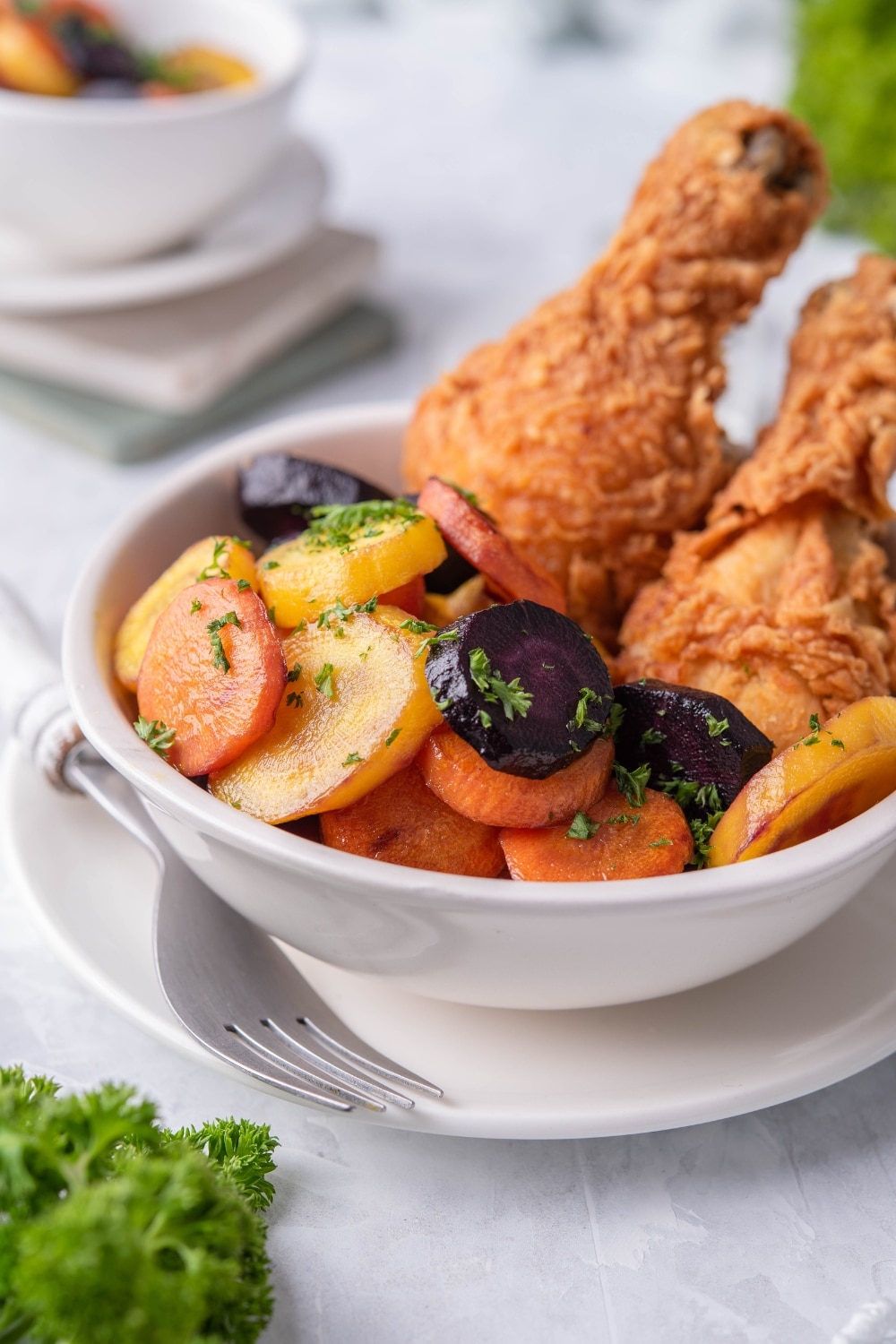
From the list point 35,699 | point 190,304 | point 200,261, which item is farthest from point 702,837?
point 190,304

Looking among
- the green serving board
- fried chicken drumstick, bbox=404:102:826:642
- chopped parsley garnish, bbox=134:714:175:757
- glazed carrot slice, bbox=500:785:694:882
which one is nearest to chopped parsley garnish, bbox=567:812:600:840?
glazed carrot slice, bbox=500:785:694:882

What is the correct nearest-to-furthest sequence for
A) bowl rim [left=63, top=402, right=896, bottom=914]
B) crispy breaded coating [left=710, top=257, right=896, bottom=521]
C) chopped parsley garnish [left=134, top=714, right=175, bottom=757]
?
bowl rim [left=63, top=402, right=896, bottom=914] < chopped parsley garnish [left=134, top=714, right=175, bottom=757] < crispy breaded coating [left=710, top=257, right=896, bottom=521]

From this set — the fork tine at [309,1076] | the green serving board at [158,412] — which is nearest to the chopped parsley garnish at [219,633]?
the fork tine at [309,1076]

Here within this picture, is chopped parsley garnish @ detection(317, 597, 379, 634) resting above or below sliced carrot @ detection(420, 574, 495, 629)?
above

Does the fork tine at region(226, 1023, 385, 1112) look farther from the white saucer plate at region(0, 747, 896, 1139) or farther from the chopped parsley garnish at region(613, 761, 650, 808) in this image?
the chopped parsley garnish at region(613, 761, 650, 808)

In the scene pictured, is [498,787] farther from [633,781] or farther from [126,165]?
[126,165]

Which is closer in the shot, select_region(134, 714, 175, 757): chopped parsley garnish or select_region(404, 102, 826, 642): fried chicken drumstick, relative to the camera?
select_region(134, 714, 175, 757): chopped parsley garnish

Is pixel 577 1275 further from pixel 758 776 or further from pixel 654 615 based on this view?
pixel 654 615

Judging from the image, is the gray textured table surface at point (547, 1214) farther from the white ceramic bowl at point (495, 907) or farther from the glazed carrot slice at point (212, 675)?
the glazed carrot slice at point (212, 675)
